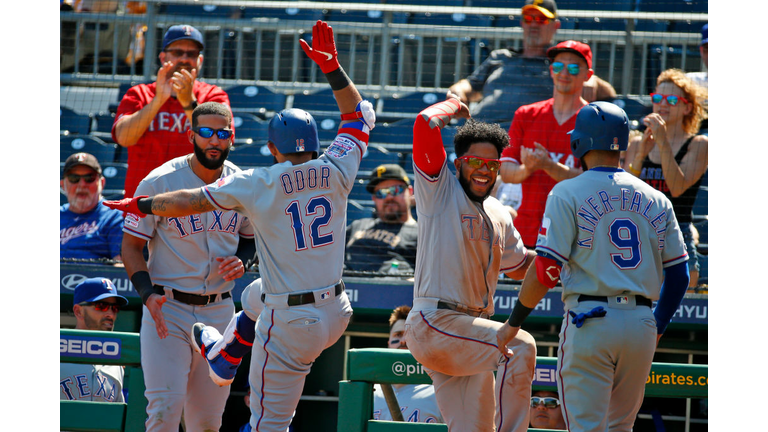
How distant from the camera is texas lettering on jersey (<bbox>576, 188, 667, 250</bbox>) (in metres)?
3.09

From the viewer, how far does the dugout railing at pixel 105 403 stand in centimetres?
418

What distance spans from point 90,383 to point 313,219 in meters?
2.20

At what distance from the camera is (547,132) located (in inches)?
215

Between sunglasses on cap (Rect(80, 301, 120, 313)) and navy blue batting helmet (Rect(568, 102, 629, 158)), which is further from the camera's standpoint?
sunglasses on cap (Rect(80, 301, 120, 313))

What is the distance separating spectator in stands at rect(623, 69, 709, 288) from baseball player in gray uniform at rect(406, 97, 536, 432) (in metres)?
2.24

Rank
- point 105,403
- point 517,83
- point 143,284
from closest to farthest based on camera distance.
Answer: point 143,284
point 105,403
point 517,83

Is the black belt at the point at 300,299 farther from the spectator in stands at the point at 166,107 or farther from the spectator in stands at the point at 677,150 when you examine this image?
the spectator in stands at the point at 677,150

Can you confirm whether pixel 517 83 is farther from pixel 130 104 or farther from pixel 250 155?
pixel 130 104

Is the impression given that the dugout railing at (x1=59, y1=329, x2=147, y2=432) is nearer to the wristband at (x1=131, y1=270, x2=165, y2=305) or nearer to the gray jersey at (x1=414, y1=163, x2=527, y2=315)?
the wristband at (x1=131, y1=270, x2=165, y2=305)

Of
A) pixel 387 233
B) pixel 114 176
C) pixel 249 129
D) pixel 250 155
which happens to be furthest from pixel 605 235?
pixel 114 176

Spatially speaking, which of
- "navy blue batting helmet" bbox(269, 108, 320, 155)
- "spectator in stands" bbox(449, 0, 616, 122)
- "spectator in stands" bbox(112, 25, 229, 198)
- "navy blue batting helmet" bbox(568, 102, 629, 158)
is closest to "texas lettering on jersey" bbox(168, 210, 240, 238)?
"navy blue batting helmet" bbox(269, 108, 320, 155)

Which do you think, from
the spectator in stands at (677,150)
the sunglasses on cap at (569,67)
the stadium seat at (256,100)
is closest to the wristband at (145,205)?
the sunglasses on cap at (569,67)

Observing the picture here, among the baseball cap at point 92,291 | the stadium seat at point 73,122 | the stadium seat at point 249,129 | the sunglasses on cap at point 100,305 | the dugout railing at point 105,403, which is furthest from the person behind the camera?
the stadium seat at point 73,122

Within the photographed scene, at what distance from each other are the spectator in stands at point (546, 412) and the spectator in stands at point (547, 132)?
110cm
